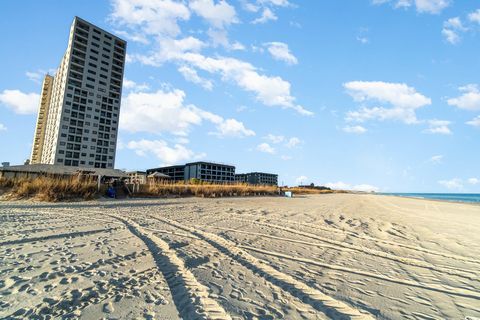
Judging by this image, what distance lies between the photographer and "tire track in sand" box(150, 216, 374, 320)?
2443 millimetres

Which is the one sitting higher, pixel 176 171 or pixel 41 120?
pixel 41 120

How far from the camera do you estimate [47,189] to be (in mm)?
12461

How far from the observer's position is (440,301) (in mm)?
2828

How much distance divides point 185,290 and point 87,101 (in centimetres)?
7154

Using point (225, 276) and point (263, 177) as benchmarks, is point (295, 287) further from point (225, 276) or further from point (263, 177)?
point (263, 177)

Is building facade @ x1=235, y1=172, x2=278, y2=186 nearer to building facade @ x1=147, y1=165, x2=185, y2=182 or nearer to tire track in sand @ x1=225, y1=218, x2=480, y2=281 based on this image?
building facade @ x1=147, y1=165, x2=185, y2=182

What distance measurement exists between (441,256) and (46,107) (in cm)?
10010

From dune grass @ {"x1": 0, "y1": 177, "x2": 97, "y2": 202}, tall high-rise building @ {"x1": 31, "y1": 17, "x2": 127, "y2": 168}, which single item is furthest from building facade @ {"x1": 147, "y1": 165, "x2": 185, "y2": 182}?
dune grass @ {"x1": 0, "y1": 177, "x2": 97, "y2": 202}

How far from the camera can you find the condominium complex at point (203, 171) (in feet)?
304

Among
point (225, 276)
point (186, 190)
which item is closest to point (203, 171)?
point (186, 190)

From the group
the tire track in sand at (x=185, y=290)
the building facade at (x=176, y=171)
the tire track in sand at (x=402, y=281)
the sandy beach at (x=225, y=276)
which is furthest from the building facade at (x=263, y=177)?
the tire track in sand at (x=185, y=290)

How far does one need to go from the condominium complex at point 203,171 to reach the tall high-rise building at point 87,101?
33.4 metres

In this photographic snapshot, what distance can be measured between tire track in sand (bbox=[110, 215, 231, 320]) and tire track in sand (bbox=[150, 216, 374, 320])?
2.90ft

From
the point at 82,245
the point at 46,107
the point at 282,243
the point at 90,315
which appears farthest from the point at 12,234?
the point at 46,107
